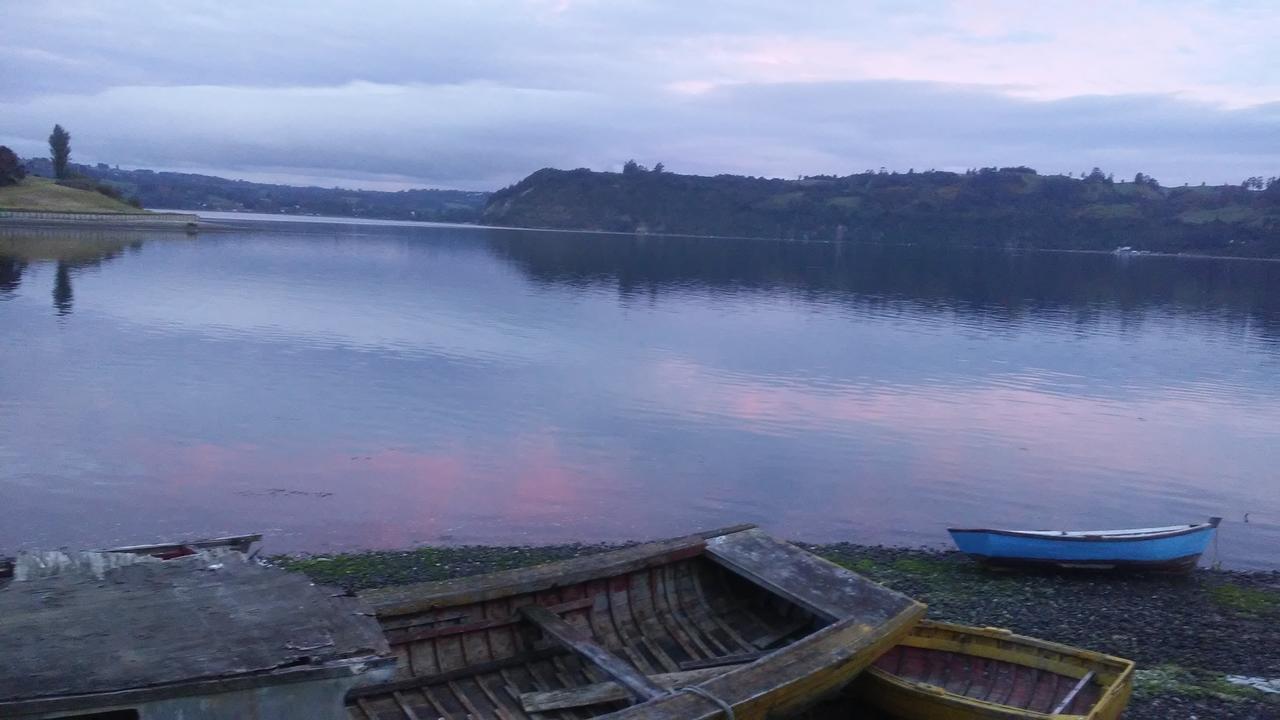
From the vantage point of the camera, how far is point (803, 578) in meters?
11.4

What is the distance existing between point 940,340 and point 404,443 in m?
36.8

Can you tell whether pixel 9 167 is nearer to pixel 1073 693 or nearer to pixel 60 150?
pixel 60 150

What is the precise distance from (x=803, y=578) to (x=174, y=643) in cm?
676

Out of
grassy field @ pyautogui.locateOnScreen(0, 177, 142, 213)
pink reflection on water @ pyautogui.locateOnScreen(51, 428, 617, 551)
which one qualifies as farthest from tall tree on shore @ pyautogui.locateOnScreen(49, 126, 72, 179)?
pink reflection on water @ pyautogui.locateOnScreen(51, 428, 617, 551)

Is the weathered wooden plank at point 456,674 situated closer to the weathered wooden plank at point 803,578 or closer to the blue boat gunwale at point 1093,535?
the weathered wooden plank at point 803,578

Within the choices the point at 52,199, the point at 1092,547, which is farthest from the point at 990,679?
the point at 52,199

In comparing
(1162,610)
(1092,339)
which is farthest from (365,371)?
(1092,339)

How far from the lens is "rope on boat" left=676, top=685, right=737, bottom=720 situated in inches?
325

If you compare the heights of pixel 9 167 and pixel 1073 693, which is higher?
pixel 9 167

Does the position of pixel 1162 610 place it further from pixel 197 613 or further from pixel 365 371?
pixel 365 371

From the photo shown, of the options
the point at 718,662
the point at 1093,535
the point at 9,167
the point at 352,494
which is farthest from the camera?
the point at 9,167

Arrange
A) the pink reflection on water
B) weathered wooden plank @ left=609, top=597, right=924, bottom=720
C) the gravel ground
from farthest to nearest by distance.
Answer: the pink reflection on water < the gravel ground < weathered wooden plank @ left=609, top=597, right=924, bottom=720

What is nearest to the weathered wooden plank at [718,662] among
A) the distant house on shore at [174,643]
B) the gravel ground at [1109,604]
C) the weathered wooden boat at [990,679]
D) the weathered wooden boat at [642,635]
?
the weathered wooden boat at [642,635]

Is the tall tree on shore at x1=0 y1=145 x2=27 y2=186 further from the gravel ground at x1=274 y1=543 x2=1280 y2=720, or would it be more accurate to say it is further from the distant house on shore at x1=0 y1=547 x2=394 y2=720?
the distant house on shore at x1=0 y1=547 x2=394 y2=720
